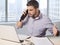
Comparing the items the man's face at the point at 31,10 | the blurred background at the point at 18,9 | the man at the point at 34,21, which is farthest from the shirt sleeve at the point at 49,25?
the blurred background at the point at 18,9

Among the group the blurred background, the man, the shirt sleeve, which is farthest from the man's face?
the blurred background

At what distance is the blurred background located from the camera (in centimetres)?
575

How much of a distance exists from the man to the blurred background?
11.7 ft

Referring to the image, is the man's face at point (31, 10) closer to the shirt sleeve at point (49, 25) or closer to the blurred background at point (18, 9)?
the shirt sleeve at point (49, 25)

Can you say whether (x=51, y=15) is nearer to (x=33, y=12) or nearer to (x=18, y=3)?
(x=18, y=3)

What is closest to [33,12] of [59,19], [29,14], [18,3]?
[29,14]

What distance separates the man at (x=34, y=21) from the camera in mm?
1986

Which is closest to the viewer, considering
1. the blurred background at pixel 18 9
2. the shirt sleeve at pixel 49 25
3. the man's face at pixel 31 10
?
the shirt sleeve at pixel 49 25

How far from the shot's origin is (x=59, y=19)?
610 centimetres

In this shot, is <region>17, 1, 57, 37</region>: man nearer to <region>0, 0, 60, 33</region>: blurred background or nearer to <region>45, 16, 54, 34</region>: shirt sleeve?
<region>45, 16, 54, 34</region>: shirt sleeve

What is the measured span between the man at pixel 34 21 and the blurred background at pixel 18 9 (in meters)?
3.55

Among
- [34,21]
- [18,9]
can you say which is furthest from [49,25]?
[18,9]

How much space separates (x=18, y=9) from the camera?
576cm

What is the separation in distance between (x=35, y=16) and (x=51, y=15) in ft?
12.9
